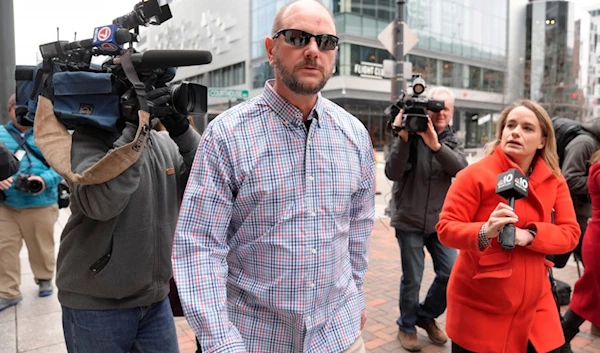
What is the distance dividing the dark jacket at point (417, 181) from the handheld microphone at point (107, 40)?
2.44 meters

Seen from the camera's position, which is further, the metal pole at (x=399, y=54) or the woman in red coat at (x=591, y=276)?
the metal pole at (x=399, y=54)

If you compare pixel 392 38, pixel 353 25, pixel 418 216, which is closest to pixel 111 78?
pixel 418 216

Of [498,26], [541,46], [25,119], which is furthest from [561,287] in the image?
[541,46]

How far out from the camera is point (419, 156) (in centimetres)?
408

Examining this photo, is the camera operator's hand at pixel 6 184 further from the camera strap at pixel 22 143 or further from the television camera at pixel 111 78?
the television camera at pixel 111 78

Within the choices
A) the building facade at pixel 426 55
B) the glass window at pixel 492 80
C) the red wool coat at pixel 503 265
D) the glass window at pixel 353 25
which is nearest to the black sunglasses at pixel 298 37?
the red wool coat at pixel 503 265

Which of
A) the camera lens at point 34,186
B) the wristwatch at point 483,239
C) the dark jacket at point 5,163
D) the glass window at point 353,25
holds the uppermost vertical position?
the glass window at point 353,25

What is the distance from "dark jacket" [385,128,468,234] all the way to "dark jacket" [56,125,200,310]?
2.10m

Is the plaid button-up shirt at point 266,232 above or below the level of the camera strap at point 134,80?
below

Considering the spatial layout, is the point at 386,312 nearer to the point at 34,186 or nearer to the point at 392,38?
the point at 34,186

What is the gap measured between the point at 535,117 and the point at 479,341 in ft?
4.33

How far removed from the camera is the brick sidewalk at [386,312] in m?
4.12

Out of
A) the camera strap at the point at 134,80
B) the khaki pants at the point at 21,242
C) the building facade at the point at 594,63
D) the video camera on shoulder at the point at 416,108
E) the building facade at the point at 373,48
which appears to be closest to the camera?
the camera strap at the point at 134,80

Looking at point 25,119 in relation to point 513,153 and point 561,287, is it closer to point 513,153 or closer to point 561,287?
point 513,153
